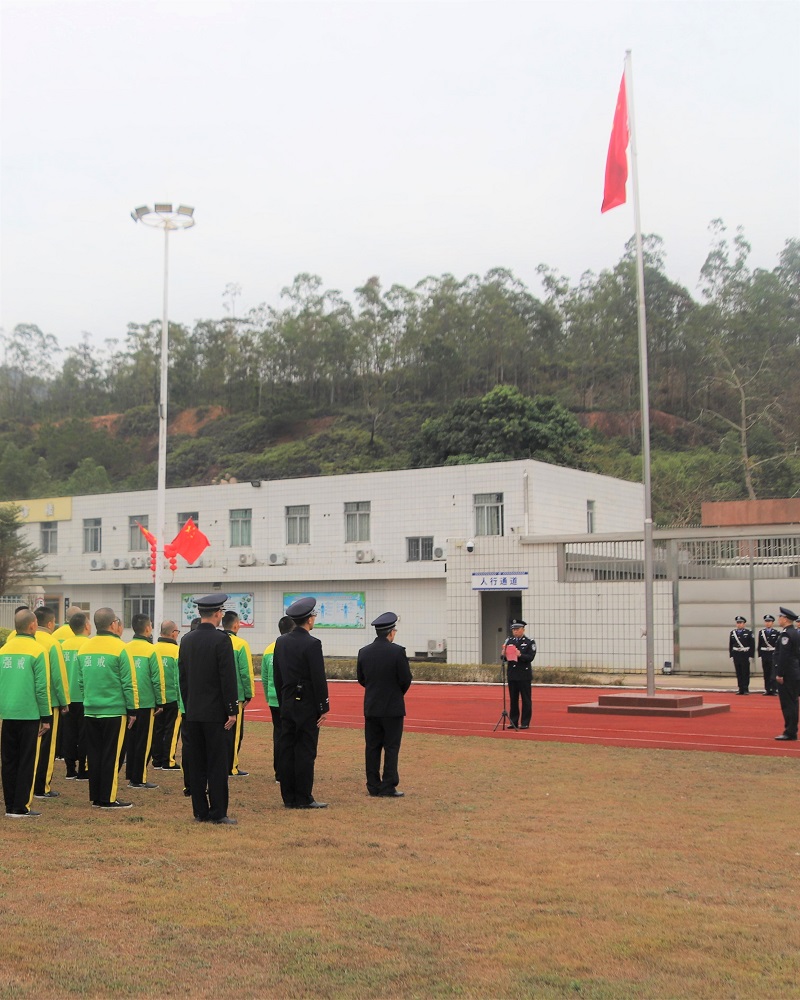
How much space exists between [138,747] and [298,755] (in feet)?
7.02

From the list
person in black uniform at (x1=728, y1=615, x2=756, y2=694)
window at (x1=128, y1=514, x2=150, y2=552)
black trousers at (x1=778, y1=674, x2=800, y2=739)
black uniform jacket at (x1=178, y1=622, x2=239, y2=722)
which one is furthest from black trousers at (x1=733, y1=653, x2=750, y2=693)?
window at (x1=128, y1=514, x2=150, y2=552)

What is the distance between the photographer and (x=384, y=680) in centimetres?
1077

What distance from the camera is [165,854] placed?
762 centimetres

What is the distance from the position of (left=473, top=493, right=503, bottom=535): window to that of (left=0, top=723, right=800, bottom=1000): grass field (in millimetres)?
24835

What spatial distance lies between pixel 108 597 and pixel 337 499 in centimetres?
1200

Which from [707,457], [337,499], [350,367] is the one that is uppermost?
[350,367]

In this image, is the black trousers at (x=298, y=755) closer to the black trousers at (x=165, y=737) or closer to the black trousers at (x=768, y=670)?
the black trousers at (x=165, y=737)

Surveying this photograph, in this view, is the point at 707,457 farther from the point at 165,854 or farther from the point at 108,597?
the point at 165,854

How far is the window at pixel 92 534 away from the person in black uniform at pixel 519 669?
30956mm

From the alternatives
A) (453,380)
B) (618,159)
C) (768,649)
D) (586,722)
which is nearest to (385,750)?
(586,722)

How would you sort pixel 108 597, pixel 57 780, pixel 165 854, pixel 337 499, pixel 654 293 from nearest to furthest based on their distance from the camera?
pixel 165 854 < pixel 57 780 < pixel 337 499 < pixel 108 597 < pixel 654 293

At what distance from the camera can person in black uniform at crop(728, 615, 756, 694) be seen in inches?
943

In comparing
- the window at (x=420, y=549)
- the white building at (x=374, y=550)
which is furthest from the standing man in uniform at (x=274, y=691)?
the window at (x=420, y=549)

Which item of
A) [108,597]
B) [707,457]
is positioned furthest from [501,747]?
[707,457]
